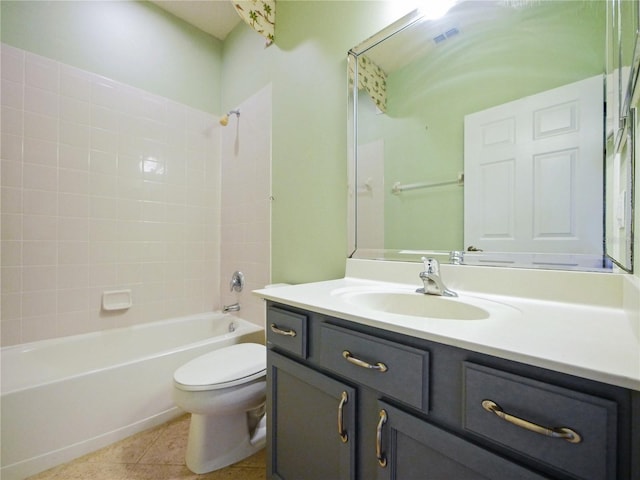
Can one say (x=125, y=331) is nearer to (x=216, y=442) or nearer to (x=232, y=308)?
(x=232, y=308)

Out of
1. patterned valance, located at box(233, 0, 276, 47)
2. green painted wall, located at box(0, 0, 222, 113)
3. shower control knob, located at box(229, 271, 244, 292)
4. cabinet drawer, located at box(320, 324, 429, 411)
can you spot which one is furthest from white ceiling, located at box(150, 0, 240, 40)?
cabinet drawer, located at box(320, 324, 429, 411)

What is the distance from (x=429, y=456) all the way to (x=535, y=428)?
0.79 ft

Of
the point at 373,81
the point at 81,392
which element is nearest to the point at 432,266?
the point at 373,81

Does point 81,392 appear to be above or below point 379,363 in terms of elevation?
below

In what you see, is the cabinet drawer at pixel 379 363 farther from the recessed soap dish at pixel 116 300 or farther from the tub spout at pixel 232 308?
the recessed soap dish at pixel 116 300

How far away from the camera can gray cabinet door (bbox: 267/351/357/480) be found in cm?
72

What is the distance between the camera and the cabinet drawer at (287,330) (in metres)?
0.84

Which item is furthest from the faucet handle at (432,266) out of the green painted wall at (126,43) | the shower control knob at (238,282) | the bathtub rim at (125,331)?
the green painted wall at (126,43)

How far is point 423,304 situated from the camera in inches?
37.6

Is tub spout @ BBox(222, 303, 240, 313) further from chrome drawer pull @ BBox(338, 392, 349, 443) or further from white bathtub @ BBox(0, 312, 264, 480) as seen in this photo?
chrome drawer pull @ BBox(338, 392, 349, 443)

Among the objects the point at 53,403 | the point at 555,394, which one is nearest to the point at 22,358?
the point at 53,403

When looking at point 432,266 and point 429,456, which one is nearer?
point 429,456

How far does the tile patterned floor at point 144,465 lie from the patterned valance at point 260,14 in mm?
2327

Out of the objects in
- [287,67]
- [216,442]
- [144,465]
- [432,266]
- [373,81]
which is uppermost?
[287,67]
